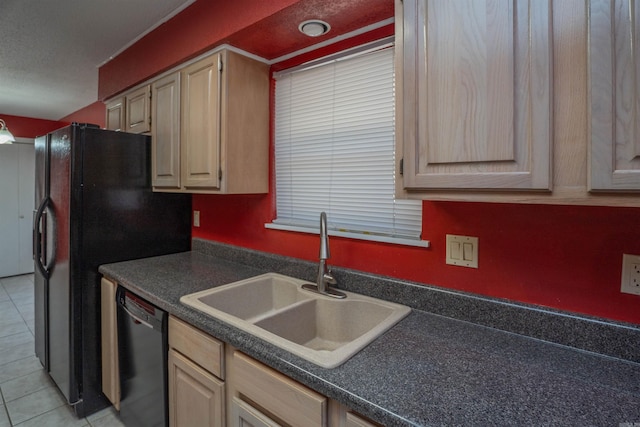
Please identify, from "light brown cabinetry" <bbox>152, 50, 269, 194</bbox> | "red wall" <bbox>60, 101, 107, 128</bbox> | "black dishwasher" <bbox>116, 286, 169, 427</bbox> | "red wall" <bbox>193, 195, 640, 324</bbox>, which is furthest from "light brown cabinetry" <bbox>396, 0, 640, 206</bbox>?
"red wall" <bbox>60, 101, 107, 128</bbox>

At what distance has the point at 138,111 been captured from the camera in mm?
2293

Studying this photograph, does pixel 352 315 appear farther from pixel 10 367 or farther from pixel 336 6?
pixel 10 367

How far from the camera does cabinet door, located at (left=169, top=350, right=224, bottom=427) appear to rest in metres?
1.17

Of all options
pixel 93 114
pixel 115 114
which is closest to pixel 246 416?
pixel 115 114

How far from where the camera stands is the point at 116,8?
194cm

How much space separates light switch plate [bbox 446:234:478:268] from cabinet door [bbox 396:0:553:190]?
391 millimetres

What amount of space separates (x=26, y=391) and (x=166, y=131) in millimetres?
1923

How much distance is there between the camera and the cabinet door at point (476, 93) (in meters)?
0.80

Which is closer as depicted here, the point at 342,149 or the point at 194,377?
the point at 194,377

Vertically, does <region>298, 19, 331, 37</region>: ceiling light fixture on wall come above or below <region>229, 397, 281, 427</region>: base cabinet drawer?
above

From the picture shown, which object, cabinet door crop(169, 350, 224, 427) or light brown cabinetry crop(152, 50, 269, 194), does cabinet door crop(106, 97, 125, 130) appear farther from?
cabinet door crop(169, 350, 224, 427)

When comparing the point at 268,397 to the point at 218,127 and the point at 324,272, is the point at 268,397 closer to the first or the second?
the point at 324,272

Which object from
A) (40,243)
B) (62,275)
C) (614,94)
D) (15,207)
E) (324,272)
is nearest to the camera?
(614,94)

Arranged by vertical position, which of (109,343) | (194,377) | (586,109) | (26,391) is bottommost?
(26,391)
